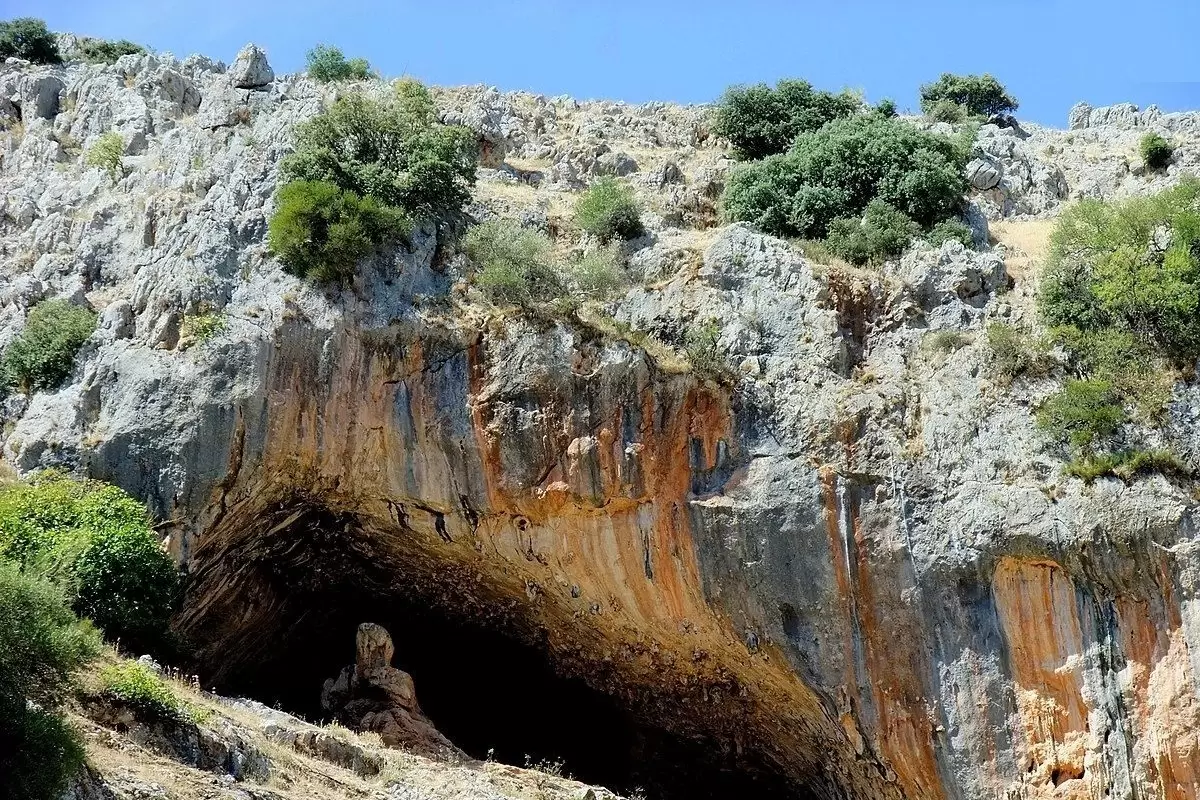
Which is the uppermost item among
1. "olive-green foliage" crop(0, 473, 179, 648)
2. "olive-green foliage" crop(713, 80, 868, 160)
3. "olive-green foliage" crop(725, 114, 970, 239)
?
"olive-green foliage" crop(713, 80, 868, 160)

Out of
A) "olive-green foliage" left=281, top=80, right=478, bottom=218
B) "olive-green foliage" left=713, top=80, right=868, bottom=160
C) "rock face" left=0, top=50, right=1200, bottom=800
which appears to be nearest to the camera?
"rock face" left=0, top=50, right=1200, bottom=800

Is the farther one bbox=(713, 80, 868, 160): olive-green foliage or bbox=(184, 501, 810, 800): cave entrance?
bbox=(713, 80, 868, 160): olive-green foliage

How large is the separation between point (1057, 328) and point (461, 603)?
37.4 feet

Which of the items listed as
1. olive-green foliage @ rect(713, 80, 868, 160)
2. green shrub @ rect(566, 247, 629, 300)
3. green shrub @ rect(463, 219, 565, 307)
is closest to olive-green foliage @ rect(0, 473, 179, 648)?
green shrub @ rect(463, 219, 565, 307)

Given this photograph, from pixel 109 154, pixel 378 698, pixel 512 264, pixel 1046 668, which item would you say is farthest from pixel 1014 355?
pixel 109 154

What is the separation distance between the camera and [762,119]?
27.7m

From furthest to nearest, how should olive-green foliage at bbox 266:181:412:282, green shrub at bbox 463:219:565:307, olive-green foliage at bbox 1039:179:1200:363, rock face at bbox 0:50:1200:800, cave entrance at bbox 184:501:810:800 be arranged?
cave entrance at bbox 184:501:810:800 < green shrub at bbox 463:219:565:307 < olive-green foliage at bbox 266:181:412:282 < olive-green foliage at bbox 1039:179:1200:363 < rock face at bbox 0:50:1200:800

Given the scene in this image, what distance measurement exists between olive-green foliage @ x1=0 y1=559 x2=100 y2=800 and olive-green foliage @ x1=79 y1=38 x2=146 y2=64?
2490cm

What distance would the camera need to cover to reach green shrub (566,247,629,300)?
69.1 feet

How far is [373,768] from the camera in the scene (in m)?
16.8

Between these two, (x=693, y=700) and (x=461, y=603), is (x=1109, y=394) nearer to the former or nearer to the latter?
(x=693, y=700)

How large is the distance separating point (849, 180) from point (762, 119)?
4.14 m

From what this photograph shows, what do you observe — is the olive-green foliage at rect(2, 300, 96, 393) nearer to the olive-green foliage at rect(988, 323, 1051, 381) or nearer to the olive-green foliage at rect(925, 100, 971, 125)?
the olive-green foliage at rect(988, 323, 1051, 381)

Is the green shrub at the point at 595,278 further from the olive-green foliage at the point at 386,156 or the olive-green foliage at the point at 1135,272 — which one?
the olive-green foliage at the point at 1135,272
